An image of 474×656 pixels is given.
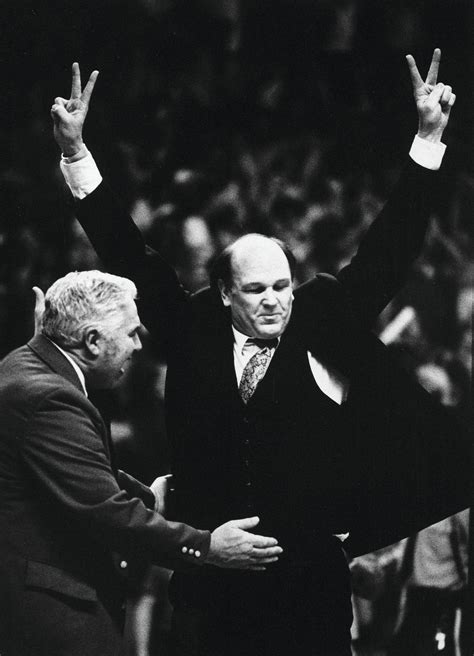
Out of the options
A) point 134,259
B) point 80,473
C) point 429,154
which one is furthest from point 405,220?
point 80,473

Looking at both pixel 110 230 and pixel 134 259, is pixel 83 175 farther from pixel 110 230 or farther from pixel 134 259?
pixel 134 259

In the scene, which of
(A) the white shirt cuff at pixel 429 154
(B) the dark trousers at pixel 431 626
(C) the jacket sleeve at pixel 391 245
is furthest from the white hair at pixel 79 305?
(B) the dark trousers at pixel 431 626

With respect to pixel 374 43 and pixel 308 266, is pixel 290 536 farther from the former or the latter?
pixel 374 43

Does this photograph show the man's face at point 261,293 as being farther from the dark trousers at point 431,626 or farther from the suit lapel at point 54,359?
the dark trousers at point 431,626

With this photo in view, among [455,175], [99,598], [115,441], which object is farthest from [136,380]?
[455,175]

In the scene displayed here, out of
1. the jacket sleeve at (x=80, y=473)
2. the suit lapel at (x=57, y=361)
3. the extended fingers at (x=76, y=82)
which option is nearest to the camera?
the jacket sleeve at (x=80, y=473)

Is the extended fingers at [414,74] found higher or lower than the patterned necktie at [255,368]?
higher

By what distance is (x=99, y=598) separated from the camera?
91.3 inches

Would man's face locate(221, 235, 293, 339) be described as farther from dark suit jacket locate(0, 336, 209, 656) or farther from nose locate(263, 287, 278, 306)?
dark suit jacket locate(0, 336, 209, 656)

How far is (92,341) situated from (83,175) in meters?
0.66

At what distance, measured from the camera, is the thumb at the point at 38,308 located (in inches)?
109

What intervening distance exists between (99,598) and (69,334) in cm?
70

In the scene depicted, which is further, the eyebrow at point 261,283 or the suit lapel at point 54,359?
the eyebrow at point 261,283

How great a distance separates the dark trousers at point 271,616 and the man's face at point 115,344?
2.42 feet
